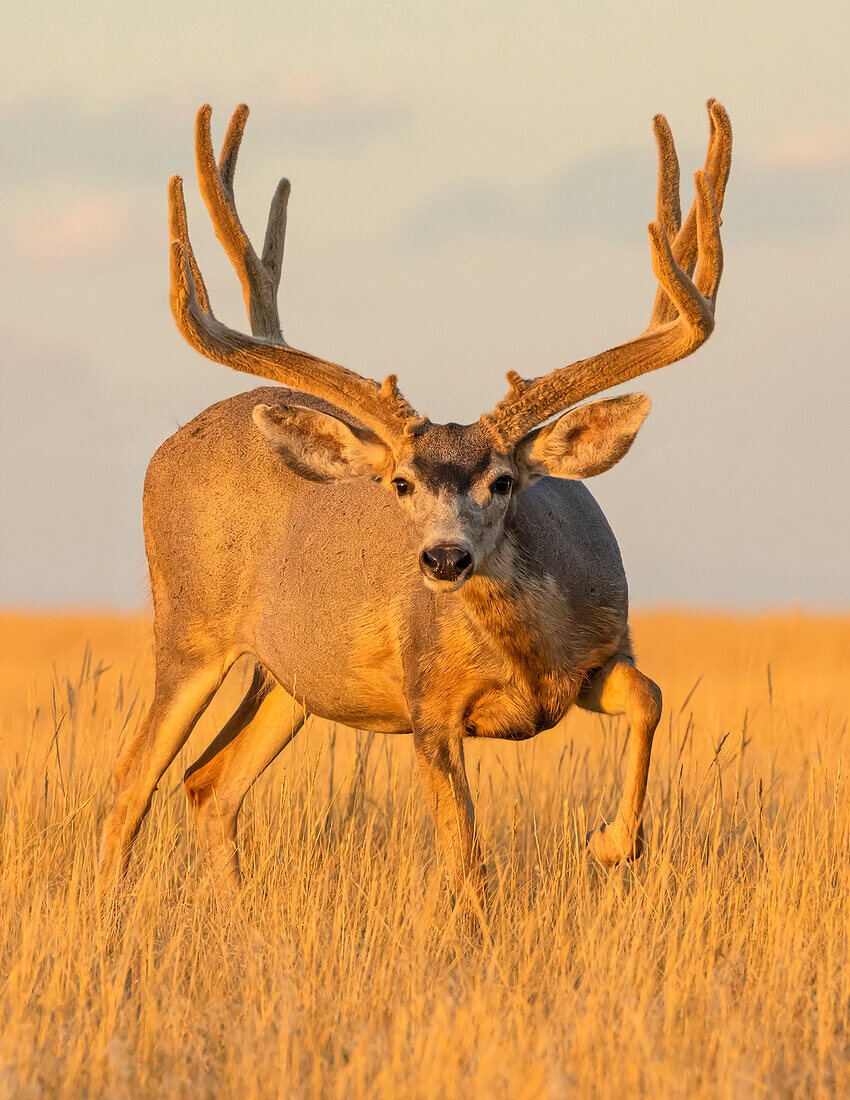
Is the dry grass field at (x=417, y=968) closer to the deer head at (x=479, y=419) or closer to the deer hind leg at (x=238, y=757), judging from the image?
the deer hind leg at (x=238, y=757)

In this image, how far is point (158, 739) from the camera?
8211 mm

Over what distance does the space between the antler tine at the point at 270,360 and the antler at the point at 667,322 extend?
46 cm

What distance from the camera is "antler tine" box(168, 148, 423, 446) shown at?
6586mm

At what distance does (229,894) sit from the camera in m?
6.59

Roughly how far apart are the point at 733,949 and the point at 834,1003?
0.64 m

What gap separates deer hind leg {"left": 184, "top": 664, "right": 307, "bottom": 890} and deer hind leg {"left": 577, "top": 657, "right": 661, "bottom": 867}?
2257 millimetres

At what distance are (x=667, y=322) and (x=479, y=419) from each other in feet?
3.35

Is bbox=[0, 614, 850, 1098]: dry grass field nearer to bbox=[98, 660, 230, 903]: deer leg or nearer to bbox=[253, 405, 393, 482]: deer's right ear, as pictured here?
bbox=[98, 660, 230, 903]: deer leg

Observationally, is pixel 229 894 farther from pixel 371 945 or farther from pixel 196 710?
pixel 196 710

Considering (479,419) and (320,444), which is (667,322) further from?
(320,444)

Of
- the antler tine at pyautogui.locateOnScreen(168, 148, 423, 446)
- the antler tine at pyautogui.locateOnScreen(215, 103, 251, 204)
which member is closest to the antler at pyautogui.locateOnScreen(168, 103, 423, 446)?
the antler tine at pyautogui.locateOnScreen(168, 148, 423, 446)

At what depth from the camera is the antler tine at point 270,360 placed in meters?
6.59

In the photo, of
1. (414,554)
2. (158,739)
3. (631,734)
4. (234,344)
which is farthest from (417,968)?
(158,739)

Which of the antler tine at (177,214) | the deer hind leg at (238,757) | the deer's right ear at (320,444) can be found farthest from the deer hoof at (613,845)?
the antler tine at (177,214)
